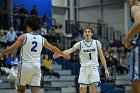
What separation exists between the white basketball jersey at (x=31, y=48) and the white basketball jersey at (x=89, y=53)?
76.4 inches

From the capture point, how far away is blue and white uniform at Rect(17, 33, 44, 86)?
7105mm

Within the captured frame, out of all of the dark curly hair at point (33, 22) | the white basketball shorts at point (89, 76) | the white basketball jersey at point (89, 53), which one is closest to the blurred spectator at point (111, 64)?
the white basketball jersey at point (89, 53)

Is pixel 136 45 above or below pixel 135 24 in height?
below

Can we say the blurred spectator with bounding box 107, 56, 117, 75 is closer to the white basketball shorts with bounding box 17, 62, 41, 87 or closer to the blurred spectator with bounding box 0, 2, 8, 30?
the blurred spectator with bounding box 0, 2, 8, 30

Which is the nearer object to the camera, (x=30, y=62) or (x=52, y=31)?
(x=30, y=62)

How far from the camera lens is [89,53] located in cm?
890

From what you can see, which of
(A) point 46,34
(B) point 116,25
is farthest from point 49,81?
(B) point 116,25

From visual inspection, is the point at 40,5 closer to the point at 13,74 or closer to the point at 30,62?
the point at 13,74

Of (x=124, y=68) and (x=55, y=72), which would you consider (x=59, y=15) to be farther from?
(x=55, y=72)

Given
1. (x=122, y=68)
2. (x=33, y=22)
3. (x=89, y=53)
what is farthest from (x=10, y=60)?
(x=33, y=22)

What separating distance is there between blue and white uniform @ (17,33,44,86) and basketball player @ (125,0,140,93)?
302 centimetres

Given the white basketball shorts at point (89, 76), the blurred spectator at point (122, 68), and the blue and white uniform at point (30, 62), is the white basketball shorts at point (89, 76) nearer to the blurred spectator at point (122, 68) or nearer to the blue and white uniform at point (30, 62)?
the blue and white uniform at point (30, 62)

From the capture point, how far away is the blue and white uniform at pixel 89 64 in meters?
8.77

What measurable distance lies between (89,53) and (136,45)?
4.42 metres
